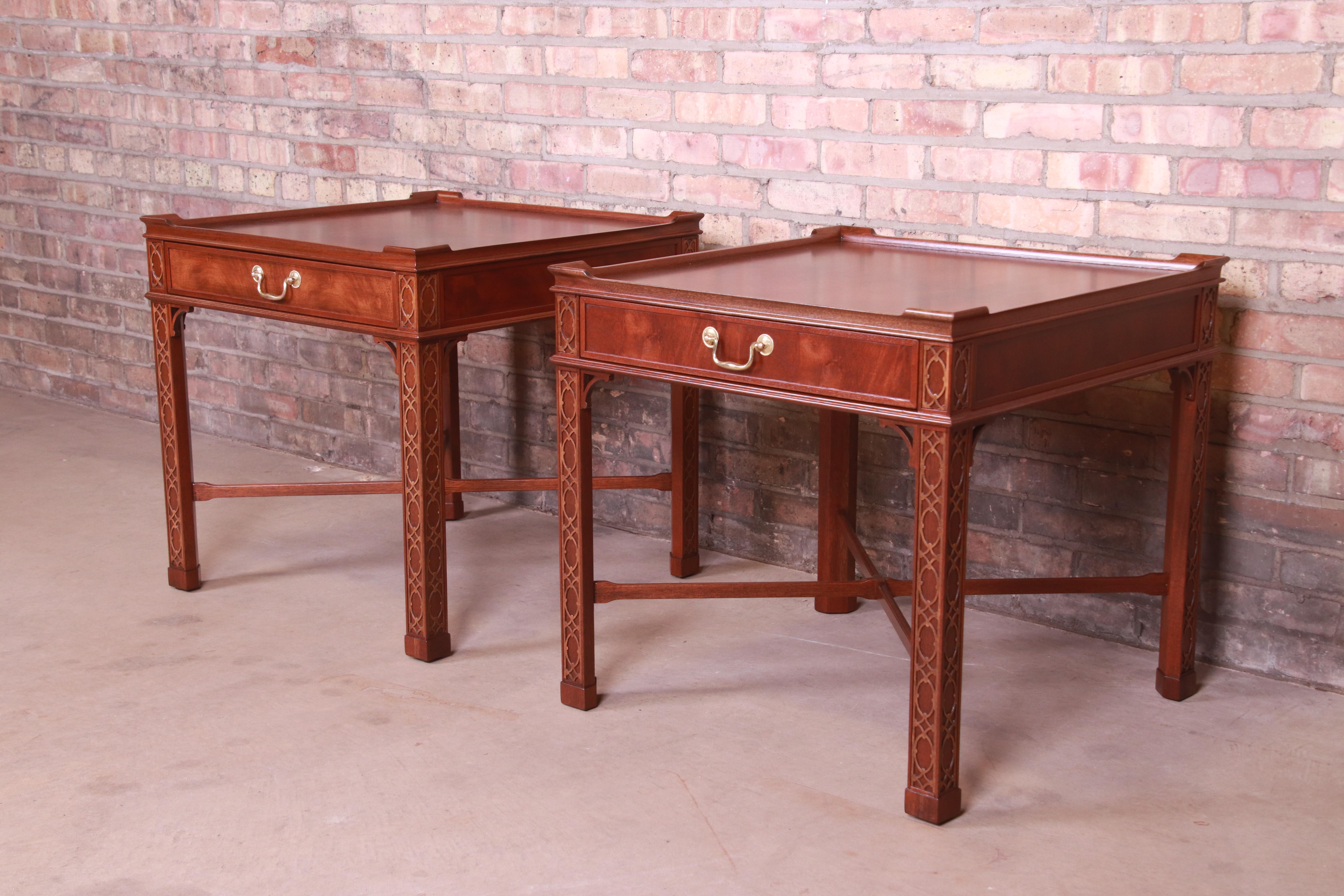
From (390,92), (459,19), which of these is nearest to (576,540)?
(459,19)

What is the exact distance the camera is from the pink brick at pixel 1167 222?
294 centimetres

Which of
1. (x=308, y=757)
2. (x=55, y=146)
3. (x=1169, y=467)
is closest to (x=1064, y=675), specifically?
(x=1169, y=467)

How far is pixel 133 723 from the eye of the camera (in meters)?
2.88

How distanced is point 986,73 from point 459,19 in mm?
1613

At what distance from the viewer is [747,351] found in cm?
252

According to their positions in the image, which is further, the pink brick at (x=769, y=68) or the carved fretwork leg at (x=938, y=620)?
the pink brick at (x=769, y=68)

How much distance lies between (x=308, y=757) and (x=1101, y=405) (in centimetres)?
177

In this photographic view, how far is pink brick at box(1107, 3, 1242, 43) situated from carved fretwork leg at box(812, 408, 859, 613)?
98 cm

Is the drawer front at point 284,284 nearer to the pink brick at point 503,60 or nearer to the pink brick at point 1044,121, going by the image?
the pink brick at point 503,60

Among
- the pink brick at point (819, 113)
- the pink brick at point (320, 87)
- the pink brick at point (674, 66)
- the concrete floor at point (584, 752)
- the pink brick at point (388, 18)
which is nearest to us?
the concrete floor at point (584, 752)

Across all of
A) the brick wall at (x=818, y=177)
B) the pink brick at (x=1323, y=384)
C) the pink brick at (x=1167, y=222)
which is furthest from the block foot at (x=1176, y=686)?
the pink brick at (x=1167, y=222)

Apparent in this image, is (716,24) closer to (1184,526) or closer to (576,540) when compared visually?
(576,540)

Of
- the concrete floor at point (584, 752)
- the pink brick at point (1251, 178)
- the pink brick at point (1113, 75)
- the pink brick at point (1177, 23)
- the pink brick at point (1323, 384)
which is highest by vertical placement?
the pink brick at point (1177, 23)

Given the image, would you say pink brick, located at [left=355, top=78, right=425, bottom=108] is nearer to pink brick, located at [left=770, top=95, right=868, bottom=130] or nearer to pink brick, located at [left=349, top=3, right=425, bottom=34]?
pink brick, located at [left=349, top=3, right=425, bottom=34]
